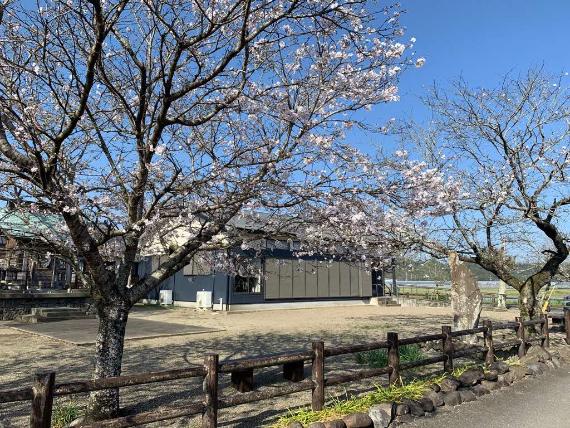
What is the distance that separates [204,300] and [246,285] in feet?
7.50

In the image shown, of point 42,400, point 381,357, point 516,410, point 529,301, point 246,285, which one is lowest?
point 516,410

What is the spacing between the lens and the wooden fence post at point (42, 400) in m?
3.94

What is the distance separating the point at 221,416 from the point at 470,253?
875 cm

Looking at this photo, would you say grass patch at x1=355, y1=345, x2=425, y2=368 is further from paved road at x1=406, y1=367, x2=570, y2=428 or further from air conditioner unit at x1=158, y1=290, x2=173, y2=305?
air conditioner unit at x1=158, y1=290, x2=173, y2=305

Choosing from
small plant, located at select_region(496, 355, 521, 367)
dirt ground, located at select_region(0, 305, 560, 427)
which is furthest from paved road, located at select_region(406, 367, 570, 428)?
dirt ground, located at select_region(0, 305, 560, 427)

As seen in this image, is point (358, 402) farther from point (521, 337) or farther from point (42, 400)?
point (521, 337)

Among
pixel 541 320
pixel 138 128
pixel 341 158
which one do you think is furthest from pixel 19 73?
pixel 541 320

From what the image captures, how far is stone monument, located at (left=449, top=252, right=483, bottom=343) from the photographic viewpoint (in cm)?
1170

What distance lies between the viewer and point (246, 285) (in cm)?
2333

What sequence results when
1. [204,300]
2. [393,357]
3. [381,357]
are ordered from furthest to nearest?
[204,300]
[381,357]
[393,357]

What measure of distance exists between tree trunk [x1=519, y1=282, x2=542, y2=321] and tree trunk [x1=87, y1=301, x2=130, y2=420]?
431 inches

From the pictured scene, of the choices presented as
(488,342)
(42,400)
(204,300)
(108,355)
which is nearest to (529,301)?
(488,342)

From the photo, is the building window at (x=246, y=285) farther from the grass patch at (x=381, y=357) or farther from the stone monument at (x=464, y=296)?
the grass patch at (x=381, y=357)

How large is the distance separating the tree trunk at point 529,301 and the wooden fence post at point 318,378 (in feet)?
28.9
